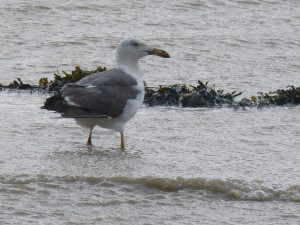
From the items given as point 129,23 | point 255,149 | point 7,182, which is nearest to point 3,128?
point 7,182

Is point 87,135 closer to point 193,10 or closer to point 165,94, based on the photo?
point 165,94

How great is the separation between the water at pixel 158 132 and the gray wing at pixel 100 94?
0.30 metres

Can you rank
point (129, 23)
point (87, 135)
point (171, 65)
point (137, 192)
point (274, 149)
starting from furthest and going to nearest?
point (129, 23) < point (171, 65) < point (87, 135) < point (274, 149) < point (137, 192)

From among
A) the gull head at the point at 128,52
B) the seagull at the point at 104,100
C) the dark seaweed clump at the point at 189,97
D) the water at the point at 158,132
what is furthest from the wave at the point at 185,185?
the dark seaweed clump at the point at 189,97

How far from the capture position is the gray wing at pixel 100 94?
281 inches

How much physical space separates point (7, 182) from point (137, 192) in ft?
2.96

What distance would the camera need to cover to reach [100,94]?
7305 mm

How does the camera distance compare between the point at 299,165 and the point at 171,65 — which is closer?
the point at 299,165

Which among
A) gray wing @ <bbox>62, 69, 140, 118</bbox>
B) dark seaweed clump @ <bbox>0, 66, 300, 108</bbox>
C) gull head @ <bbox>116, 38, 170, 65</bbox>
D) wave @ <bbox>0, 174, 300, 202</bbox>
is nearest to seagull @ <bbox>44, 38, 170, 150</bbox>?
gray wing @ <bbox>62, 69, 140, 118</bbox>

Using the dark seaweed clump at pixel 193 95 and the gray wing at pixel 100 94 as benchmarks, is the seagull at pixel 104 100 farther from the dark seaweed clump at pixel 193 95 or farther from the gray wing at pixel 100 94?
the dark seaweed clump at pixel 193 95

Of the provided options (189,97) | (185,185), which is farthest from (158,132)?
(185,185)

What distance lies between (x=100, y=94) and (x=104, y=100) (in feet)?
0.20

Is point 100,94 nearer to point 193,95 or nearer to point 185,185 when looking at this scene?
point 185,185

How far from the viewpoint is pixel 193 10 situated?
42.6 feet
